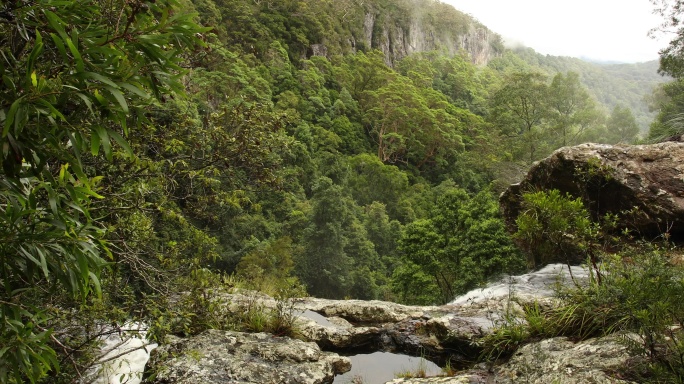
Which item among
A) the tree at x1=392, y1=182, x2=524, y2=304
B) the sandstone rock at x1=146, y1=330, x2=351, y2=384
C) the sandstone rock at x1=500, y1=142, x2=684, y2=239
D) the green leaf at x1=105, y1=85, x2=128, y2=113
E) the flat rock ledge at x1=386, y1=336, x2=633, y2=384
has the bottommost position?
the tree at x1=392, y1=182, x2=524, y2=304

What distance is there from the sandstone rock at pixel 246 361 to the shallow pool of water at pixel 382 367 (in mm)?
210

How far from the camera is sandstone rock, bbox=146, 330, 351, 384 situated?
4734 mm

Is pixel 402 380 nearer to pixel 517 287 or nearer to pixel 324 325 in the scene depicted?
pixel 324 325

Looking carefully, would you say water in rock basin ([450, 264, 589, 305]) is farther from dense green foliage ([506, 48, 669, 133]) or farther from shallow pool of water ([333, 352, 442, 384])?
dense green foliage ([506, 48, 669, 133])

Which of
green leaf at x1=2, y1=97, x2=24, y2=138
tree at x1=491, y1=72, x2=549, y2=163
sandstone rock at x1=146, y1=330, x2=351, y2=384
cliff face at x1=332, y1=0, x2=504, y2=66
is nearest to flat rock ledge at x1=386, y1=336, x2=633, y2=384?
sandstone rock at x1=146, y1=330, x2=351, y2=384

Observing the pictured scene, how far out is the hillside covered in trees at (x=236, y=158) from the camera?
Answer: 4.91ft

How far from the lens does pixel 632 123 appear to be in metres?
41.9

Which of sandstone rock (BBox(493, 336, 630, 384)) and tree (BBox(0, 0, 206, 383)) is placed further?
sandstone rock (BBox(493, 336, 630, 384))

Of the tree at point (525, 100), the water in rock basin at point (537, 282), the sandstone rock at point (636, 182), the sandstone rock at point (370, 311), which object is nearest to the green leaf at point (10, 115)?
the sandstone rock at point (370, 311)

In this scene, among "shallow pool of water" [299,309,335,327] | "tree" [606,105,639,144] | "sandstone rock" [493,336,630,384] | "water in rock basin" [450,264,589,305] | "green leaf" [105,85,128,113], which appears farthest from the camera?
"tree" [606,105,639,144]

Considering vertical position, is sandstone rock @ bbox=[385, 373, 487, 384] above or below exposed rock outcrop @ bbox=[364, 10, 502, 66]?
below

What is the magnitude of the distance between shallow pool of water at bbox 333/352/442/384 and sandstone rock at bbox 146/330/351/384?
210mm

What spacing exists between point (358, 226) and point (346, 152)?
12.6 metres

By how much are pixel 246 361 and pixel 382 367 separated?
2.15 metres
